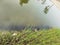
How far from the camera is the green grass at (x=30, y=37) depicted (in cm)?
364

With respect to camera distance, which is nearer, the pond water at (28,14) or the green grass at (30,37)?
the green grass at (30,37)

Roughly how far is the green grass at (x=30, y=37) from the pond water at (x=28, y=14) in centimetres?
51

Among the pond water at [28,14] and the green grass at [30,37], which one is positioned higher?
the pond water at [28,14]

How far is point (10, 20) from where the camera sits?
4.50m

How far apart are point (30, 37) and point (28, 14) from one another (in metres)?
1.15

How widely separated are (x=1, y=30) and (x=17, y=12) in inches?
33.9

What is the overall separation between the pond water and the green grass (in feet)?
1.66

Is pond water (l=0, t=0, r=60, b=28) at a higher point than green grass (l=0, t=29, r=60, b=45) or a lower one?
higher

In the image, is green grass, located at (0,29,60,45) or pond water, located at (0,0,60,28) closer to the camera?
green grass, located at (0,29,60,45)

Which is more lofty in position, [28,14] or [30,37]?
[28,14]

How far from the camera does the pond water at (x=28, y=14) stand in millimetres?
4504

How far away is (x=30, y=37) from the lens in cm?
375

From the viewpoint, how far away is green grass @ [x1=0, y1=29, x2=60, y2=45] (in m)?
3.64

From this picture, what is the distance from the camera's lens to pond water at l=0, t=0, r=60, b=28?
4504 millimetres
